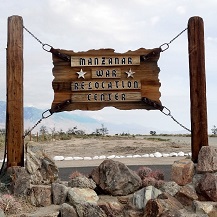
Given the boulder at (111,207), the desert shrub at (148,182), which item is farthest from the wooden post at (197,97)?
the boulder at (111,207)

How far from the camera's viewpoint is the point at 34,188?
676 cm

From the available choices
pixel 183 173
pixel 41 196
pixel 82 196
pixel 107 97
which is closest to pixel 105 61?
pixel 107 97

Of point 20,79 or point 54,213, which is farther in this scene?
point 20,79

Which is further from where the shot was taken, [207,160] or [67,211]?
[207,160]

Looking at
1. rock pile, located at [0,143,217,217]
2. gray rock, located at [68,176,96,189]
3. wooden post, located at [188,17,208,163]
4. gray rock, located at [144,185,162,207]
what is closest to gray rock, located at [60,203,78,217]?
rock pile, located at [0,143,217,217]

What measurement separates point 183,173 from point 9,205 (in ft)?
9.10

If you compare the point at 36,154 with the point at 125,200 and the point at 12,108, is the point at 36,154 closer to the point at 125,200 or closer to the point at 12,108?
the point at 12,108

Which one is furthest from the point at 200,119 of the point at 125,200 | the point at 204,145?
the point at 125,200

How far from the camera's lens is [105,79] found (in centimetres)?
770

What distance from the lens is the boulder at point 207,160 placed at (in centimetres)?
704

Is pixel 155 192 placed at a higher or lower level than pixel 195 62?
lower

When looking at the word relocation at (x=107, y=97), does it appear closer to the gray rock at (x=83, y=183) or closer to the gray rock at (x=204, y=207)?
the gray rock at (x=83, y=183)

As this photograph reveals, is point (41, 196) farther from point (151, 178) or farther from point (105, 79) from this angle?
point (105, 79)

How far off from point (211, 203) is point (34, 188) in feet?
8.95
